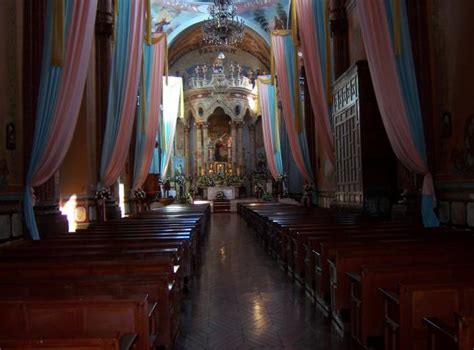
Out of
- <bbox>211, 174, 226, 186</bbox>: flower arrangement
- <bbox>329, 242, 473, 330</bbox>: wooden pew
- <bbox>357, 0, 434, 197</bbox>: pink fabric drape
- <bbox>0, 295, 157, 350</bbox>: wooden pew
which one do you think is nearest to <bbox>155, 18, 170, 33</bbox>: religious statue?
<bbox>211, 174, 226, 186</bbox>: flower arrangement

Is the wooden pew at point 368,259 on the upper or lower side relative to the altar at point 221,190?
lower

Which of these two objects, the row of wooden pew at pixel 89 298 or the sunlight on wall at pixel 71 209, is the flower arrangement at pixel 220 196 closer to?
the sunlight on wall at pixel 71 209

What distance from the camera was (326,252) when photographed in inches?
183

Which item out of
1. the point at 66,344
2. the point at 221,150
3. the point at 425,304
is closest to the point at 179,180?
the point at 221,150

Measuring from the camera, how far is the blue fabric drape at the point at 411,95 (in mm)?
6535

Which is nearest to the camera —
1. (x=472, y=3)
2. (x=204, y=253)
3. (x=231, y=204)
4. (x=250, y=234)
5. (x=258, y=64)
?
(x=472, y=3)

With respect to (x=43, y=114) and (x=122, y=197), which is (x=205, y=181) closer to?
(x=122, y=197)

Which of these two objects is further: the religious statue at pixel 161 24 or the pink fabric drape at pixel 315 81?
the religious statue at pixel 161 24

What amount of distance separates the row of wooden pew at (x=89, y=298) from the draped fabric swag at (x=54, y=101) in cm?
137

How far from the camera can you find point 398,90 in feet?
21.5

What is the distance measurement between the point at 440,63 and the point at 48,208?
6.77 meters

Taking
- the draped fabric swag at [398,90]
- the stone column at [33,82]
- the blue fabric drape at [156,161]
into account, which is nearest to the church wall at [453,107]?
the draped fabric swag at [398,90]

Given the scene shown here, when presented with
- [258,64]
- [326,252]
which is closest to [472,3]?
[326,252]

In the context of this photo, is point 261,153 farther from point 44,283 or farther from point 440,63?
point 44,283
